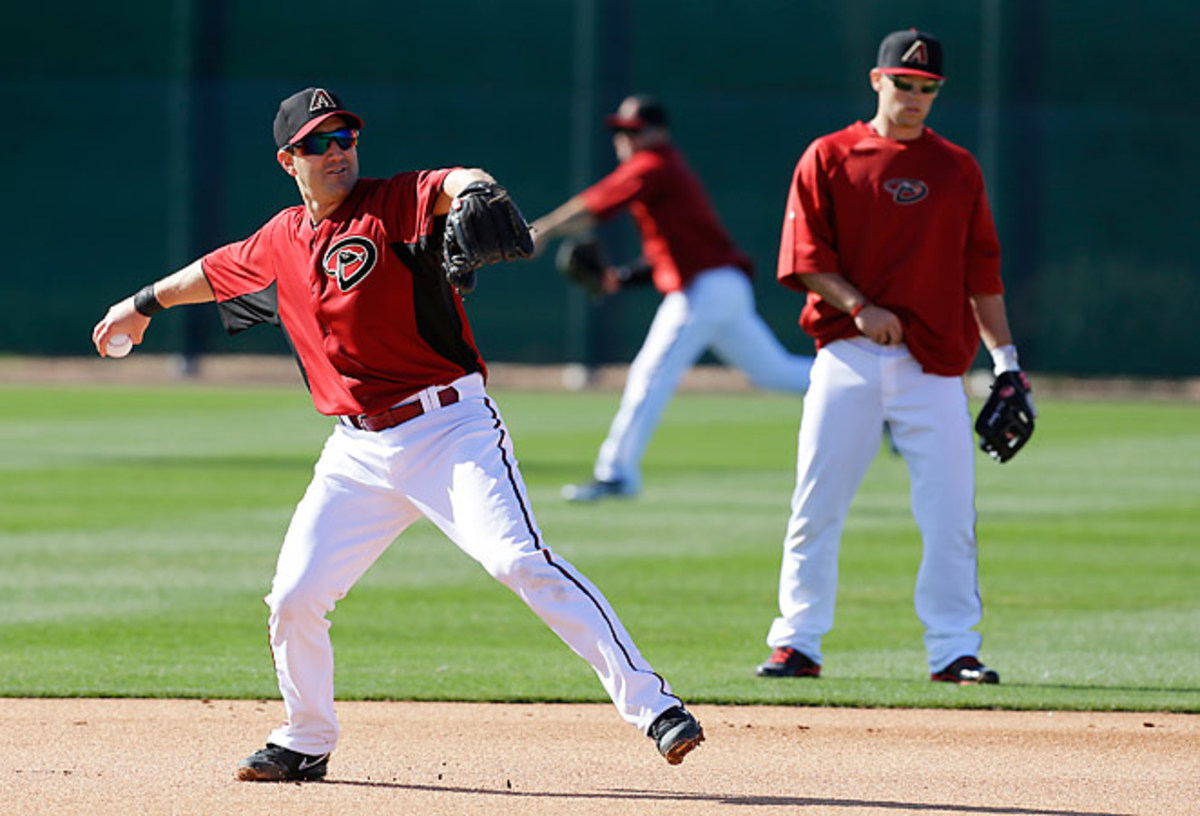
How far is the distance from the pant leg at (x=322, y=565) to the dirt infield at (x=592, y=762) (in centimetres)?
20

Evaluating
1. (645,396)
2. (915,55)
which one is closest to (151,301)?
(915,55)

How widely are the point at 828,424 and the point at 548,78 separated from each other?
58.3ft

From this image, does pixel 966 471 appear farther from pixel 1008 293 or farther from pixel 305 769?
pixel 1008 293

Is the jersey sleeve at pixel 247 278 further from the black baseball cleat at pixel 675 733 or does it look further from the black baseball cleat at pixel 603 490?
the black baseball cleat at pixel 603 490

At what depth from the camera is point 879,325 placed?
277 inches

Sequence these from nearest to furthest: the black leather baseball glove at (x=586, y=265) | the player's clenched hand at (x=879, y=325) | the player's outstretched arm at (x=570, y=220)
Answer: the player's clenched hand at (x=879, y=325)
the player's outstretched arm at (x=570, y=220)
the black leather baseball glove at (x=586, y=265)

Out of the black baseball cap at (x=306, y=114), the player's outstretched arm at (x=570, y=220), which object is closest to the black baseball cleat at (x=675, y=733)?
the black baseball cap at (x=306, y=114)

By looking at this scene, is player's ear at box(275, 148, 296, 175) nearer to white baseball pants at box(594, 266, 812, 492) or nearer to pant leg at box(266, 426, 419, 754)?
pant leg at box(266, 426, 419, 754)

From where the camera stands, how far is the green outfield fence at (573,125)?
23.4 metres

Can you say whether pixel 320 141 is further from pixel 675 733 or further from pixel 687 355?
pixel 687 355

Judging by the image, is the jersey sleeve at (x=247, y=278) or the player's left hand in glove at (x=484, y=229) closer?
the player's left hand in glove at (x=484, y=229)

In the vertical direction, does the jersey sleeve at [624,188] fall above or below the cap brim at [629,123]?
below

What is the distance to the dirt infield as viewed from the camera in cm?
528

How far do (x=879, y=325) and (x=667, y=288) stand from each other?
5.61 metres
